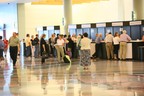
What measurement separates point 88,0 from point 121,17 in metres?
4.93

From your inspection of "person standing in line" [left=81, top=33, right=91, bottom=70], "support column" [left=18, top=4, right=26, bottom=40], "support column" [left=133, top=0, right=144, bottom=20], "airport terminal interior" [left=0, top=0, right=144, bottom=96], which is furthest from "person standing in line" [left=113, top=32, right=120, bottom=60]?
"support column" [left=18, top=4, right=26, bottom=40]

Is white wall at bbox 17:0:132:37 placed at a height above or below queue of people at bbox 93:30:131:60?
above

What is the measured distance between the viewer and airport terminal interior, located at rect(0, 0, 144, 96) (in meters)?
10.4

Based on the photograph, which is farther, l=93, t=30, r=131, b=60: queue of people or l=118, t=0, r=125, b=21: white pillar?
l=118, t=0, r=125, b=21: white pillar

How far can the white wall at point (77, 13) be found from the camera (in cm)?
3244

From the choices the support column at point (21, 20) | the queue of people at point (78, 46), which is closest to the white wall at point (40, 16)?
the support column at point (21, 20)

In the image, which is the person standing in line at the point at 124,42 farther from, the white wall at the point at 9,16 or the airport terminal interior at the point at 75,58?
the white wall at the point at 9,16

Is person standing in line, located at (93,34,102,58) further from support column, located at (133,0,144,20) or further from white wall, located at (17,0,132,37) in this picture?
white wall, located at (17,0,132,37)

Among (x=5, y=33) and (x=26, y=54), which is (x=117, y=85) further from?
(x=5, y=33)

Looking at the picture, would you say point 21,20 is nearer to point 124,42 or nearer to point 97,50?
point 97,50

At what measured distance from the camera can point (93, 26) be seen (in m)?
27.8

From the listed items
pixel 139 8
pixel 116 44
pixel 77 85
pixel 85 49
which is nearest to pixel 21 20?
pixel 139 8

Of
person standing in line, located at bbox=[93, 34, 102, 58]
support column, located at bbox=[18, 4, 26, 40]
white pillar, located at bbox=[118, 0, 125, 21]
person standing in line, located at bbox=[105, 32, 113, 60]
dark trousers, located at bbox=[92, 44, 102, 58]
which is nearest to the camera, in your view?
person standing in line, located at bbox=[105, 32, 113, 60]

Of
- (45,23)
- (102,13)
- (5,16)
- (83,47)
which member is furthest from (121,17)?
(83,47)
